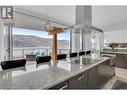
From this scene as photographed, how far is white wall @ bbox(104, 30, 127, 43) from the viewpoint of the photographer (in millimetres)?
7598

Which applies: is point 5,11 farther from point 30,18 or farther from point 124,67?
point 124,67

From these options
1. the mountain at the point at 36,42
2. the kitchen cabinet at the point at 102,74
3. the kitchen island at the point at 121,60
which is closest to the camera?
the kitchen cabinet at the point at 102,74

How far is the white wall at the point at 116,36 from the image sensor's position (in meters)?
7.60

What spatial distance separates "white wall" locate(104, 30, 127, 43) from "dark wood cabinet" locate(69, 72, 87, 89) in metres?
6.35

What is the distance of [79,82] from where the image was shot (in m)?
1.96

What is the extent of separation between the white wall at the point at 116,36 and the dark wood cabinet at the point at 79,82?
635 cm

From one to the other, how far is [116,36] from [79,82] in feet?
22.9

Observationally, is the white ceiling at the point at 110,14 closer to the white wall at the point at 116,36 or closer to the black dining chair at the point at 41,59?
the white wall at the point at 116,36

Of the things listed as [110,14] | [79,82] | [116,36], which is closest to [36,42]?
[116,36]

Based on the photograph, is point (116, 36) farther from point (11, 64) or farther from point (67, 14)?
point (11, 64)

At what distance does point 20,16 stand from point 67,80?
371 cm

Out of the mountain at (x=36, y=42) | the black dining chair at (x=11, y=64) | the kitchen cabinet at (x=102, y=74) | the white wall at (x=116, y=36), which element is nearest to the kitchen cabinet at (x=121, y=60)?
the white wall at (x=116, y=36)

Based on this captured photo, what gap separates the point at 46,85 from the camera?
4.14ft
